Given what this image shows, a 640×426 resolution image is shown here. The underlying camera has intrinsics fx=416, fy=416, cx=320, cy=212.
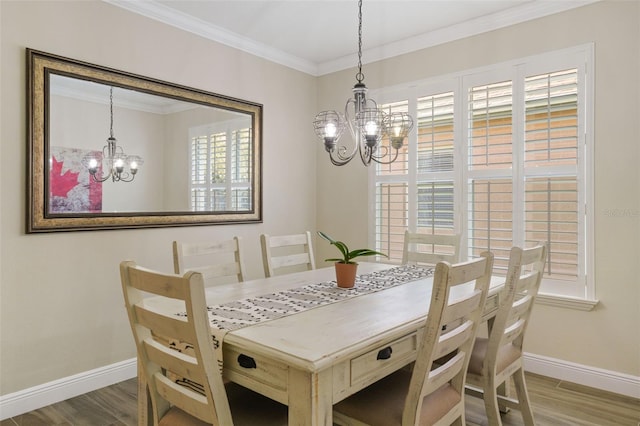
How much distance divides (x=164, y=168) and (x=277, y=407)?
2148 mm

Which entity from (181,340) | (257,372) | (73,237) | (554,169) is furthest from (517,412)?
(73,237)

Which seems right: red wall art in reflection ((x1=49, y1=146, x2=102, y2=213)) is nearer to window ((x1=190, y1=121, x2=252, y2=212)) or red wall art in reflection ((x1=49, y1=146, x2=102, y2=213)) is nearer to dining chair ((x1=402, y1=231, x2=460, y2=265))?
window ((x1=190, y1=121, x2=252, y2=212))

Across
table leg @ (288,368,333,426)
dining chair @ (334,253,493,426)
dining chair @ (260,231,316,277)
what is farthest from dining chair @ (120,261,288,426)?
dining chair @ (260,231,316,277)

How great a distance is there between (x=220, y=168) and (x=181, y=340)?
2.40 meters

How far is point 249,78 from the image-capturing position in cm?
376

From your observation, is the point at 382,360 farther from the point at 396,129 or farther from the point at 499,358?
the point at 396,129

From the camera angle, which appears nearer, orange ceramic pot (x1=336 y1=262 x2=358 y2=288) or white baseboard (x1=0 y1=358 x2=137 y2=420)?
orange ceramic pot (x1=336 y1=262 x2=358 y2=288)

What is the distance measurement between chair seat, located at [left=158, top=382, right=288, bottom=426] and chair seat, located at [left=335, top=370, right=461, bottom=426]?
0.24m

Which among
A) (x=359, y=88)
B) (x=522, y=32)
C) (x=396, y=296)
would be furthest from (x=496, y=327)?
(x=522, y=32)

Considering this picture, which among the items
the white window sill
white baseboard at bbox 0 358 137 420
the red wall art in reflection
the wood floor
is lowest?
the wood floor

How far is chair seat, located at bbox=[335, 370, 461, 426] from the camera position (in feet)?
4.95

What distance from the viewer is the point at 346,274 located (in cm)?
218

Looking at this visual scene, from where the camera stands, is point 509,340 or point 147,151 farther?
point 147,151

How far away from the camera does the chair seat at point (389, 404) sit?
151cm
